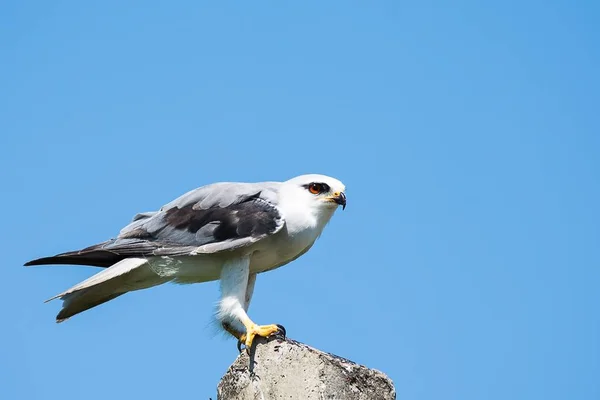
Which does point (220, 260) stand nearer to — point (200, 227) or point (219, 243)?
point (219, 243)

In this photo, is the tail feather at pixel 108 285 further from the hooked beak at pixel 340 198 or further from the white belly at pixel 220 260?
the hooked beak at pixel 340 198

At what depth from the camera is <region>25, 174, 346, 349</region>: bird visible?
8.73m

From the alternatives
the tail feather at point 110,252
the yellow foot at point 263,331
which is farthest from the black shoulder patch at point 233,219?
the yellow foot at point 263,331

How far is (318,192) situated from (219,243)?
4.26 feet

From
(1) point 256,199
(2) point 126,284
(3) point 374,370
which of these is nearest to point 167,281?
(2) point 126,284

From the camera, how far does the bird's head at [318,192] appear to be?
9242 millimetres

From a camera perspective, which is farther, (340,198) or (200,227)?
(340,198)

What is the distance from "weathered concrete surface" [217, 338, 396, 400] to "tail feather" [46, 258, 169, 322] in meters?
2.72

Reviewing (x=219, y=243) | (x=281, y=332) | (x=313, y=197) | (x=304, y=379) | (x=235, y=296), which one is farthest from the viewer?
(x=313, y=197)

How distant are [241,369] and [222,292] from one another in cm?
215

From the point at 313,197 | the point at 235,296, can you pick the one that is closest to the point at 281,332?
the point at 235,296

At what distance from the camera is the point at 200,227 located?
902 centimetres

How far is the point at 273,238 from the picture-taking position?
29.1 feet

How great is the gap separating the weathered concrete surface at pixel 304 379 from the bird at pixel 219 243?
1.97 meters
